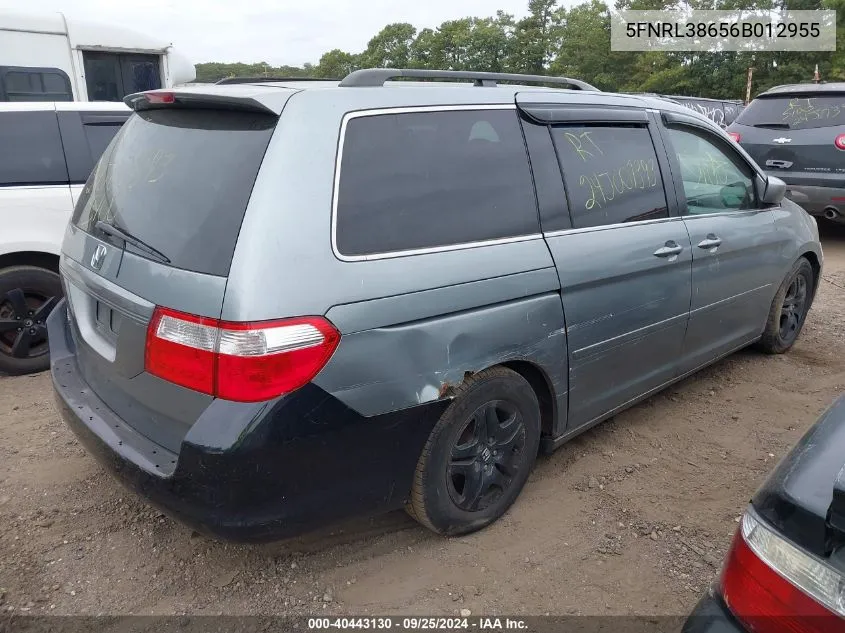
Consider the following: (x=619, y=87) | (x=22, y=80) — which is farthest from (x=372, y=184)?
(x=619, y=87)

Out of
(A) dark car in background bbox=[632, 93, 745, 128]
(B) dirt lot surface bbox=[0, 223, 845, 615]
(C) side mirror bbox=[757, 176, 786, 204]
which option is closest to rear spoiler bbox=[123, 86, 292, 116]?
(B) dirt lot surface bbox=[0, 223, 845, 615]

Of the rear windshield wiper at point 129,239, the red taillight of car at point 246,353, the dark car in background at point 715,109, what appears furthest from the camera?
the dark car in background at point 715,109

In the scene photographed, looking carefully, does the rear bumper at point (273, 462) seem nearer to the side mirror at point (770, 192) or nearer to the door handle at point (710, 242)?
the door handle at point (710, 242)

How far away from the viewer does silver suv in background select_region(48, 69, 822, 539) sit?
2027 mm

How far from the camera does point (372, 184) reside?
2270mm

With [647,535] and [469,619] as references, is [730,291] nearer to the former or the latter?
[647,535]

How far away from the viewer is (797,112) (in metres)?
Result: 7.79

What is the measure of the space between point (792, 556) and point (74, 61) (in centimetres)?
842

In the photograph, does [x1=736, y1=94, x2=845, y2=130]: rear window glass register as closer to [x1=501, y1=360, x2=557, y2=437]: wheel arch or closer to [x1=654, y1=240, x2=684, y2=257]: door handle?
[x1=654, y1=240, x2=684, y2=257]: door handle

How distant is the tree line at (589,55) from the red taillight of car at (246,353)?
20.0m

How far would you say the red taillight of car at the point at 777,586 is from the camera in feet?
4.09

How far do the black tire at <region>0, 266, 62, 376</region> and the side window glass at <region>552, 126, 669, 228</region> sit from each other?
11.3 feet

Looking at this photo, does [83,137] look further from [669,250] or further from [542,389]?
[669,250]

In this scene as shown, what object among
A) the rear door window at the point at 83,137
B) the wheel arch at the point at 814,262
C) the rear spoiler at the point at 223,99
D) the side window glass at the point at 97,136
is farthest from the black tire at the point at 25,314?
the wheel arch at the point at 814,262
